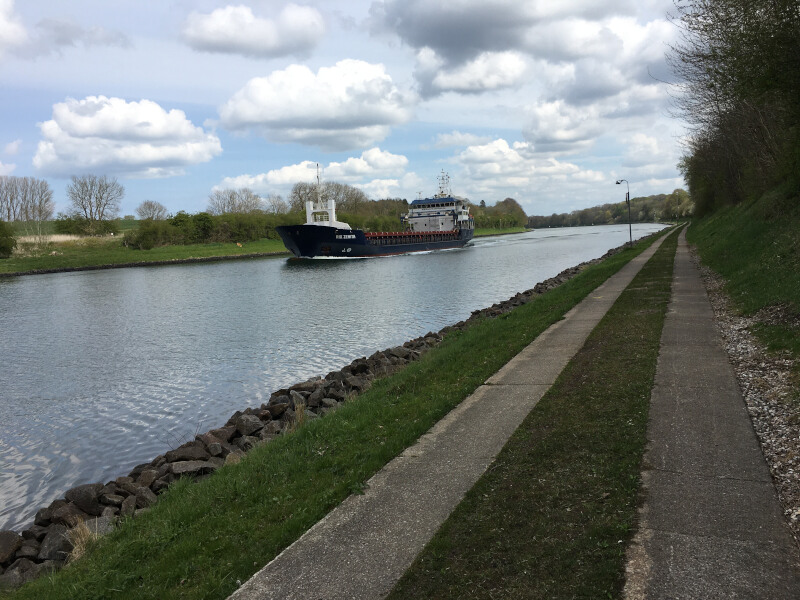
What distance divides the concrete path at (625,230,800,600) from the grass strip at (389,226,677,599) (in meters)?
0.17

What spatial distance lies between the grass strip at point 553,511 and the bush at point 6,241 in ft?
285

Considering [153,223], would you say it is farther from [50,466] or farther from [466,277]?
[50,466]

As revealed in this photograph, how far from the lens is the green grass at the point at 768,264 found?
32.3 feet

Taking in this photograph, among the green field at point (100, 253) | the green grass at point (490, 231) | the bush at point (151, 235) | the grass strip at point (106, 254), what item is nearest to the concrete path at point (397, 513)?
the grass strip at point (106, 254)

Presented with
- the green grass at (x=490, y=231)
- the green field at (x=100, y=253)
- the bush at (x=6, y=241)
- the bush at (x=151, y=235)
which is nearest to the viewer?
the green field at (x=100, y=253)

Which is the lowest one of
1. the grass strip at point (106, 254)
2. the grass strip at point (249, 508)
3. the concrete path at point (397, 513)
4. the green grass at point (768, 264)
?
the grass strip at point (249, 508)

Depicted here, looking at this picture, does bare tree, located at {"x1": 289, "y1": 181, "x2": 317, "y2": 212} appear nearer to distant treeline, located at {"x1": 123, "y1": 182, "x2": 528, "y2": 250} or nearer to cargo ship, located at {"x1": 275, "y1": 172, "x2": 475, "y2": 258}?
distant treeline, located at {"x1": 123, "y1": 182, "x2": 528, "y2": 250}

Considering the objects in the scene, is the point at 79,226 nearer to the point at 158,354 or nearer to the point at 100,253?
the point at 100,253

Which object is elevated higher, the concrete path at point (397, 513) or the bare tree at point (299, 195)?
the bare tree at point (299, 195)

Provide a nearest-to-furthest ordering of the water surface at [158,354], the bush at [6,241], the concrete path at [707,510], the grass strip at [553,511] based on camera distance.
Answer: the concrete path at [707,510]
the grass strip at [553,511]
the water surface at [158,354]
the bush at [6,241]

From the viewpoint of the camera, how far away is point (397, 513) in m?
4.90

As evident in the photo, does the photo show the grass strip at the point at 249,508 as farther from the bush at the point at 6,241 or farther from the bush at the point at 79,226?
the bush at the point at 79,226

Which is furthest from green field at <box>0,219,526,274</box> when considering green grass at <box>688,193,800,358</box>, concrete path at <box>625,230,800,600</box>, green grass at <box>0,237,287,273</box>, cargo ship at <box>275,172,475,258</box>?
concrete path at <box>625,230,800,600</box>

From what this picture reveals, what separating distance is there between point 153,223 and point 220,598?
316 ft
